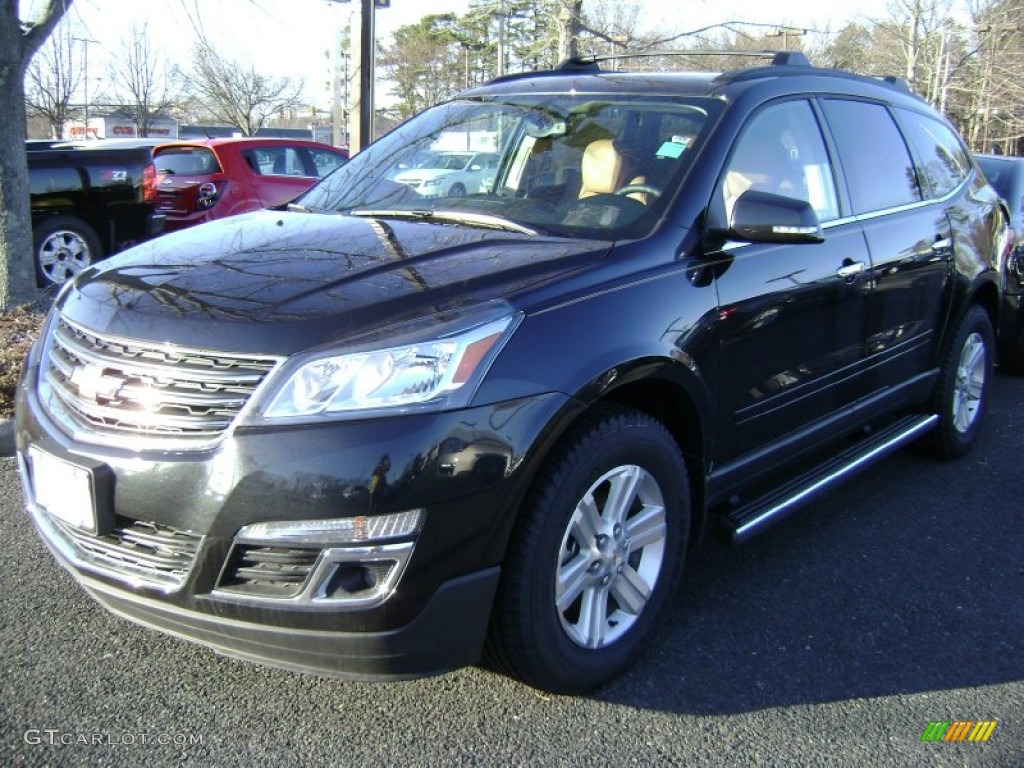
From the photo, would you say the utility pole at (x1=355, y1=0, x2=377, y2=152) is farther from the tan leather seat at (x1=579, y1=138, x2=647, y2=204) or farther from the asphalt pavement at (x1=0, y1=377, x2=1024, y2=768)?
the asphalt pavement at (x1=0, y1=377, x2=1024, y2=768)

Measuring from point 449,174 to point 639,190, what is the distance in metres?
0.87

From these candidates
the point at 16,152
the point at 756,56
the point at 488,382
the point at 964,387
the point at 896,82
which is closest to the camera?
the point at 488,382

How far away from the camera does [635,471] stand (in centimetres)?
280

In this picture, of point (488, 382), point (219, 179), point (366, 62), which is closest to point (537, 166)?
point (488, 382)

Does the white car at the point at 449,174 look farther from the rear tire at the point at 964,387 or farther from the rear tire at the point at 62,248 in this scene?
the rear tire at the point at 62,248

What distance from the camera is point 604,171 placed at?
132 inches

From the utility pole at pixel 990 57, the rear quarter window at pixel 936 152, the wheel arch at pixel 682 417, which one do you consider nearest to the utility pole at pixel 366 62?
the rear quarter window at pixel 936 152

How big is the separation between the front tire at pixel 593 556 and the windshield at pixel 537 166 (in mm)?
745

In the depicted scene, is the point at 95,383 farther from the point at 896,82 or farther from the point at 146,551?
the point at 896,82

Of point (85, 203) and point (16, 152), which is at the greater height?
point (16, 152)

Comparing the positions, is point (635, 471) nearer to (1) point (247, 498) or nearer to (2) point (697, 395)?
(2) point (697, 395)

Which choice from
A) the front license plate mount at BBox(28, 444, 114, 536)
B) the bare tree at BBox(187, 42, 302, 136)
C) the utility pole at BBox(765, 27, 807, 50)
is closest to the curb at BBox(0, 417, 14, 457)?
the front license plate mount at BBox(28, 444, 114, 536)

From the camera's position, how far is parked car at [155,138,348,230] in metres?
11.0

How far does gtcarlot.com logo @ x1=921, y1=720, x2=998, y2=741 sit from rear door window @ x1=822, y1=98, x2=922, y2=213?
6.75 feet
